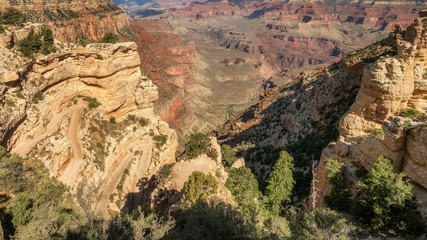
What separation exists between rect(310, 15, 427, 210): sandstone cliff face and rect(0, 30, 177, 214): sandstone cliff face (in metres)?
22.6

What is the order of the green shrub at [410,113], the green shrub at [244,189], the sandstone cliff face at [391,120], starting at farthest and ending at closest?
the green shrub at [244,189] → the green shrub at [410,113] → the sandstone cliff face at [391,120]

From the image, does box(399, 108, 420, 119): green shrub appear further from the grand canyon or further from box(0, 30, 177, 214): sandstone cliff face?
box(0, 30, 177, 214): sandstone cliff face

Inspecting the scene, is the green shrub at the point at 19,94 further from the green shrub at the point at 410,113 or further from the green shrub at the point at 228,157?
the green shrub at the point at 410,113

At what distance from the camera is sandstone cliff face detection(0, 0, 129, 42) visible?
7112 centimetres

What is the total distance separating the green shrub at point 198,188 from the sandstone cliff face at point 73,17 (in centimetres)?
5935

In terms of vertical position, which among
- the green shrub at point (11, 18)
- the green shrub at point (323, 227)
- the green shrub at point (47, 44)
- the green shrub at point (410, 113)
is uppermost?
the green shrub at point (11, 18)

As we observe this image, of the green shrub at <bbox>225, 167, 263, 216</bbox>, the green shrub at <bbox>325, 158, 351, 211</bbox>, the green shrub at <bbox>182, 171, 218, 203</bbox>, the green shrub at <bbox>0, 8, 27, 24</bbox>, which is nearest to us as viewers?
the green shrub at <bbox>325, 158, 351, 211</bbox>

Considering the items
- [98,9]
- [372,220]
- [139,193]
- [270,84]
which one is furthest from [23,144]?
[270,84]

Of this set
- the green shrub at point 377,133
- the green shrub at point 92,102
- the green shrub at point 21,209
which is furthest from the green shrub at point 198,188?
the green shrub at point 92,102

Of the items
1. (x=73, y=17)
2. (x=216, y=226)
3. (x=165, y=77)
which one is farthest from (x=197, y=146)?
(x=73, y=17)

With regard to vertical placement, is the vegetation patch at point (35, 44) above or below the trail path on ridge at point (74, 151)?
above

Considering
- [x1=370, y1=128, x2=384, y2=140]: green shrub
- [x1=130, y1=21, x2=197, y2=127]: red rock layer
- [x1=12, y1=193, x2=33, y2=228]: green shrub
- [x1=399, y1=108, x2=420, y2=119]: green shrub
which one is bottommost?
[x1=130, y1=21, x2=197, y2=127]: red rock layer

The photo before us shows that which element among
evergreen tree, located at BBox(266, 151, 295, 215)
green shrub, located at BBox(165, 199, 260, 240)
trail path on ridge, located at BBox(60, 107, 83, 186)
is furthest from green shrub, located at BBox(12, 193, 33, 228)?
evergreen tree, located at BBox(266, 151, 295, 215)

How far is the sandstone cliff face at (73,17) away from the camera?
71.1 meters
